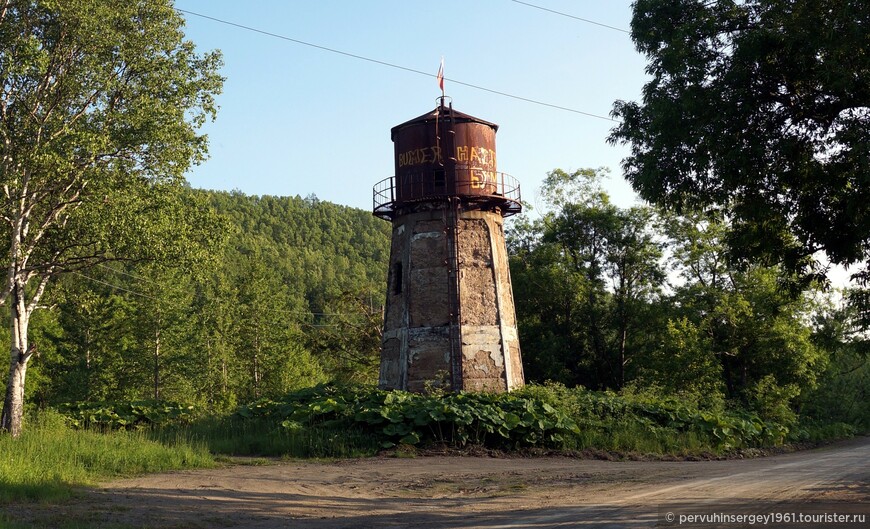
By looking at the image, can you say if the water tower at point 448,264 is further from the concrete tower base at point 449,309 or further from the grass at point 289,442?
the grass at point 289,442

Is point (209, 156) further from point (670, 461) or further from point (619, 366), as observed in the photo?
point (619, 366)

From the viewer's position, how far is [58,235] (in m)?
21.5

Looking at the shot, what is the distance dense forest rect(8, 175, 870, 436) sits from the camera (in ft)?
104

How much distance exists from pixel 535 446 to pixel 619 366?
69.0 ft

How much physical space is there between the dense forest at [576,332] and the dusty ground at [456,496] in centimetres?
1299

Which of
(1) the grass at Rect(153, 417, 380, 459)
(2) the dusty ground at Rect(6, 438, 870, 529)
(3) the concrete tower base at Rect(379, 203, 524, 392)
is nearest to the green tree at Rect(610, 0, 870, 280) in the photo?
(2) the dusty ground at Rect(6, 438, 870, 529)

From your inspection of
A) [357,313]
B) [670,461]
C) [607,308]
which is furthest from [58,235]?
[607,308]

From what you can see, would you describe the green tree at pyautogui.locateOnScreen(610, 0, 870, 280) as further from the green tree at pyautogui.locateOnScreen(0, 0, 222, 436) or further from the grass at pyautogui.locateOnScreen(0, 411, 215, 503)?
the green tree at pyautogui.locateOnScreen(0, 0, 222, 436)

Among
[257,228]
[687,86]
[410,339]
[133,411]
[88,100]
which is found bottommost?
[133,411]

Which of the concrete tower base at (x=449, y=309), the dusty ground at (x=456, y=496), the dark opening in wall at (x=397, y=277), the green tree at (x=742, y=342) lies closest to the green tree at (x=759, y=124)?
the dusty ground at (x=456, y=496)

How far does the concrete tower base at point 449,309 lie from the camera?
23.1 meters

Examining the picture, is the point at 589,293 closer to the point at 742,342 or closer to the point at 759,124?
the point at 742,342

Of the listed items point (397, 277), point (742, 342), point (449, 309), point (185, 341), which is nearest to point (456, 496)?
point (449, 309)

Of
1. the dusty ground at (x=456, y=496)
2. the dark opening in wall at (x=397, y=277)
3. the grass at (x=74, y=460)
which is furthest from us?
the dark opening in wall at (x=397, y=277)
